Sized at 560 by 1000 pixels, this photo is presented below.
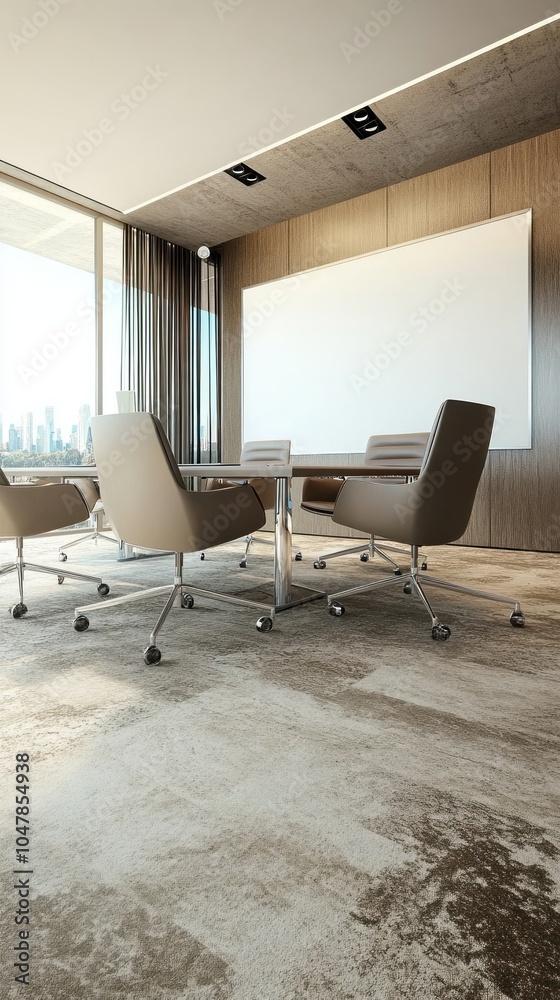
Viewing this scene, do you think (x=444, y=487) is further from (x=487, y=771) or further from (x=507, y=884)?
(x=507, y=884)

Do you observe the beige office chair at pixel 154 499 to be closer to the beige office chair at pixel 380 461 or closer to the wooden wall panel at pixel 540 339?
the beige office chair at pixel 380 461

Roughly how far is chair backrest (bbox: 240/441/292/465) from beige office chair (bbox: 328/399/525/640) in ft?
5.74

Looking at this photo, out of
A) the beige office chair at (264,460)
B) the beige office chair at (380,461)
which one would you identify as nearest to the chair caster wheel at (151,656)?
the beige office chair at (264,460)

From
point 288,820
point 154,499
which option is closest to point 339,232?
point 154,499

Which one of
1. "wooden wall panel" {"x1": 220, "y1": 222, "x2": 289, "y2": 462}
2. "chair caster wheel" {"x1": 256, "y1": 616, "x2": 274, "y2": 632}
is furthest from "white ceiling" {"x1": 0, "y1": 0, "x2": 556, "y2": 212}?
"chair caster wheel" {"x1": 256, "y1": 616, "x2": 274, "y2": 632}

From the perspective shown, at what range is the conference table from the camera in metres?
2.16

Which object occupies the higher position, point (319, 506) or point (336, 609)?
point (319, 506)

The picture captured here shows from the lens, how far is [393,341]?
5387 millimetres

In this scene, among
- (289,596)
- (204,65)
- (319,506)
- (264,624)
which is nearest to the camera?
(264,624)

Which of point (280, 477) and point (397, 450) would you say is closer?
point (280, 477)

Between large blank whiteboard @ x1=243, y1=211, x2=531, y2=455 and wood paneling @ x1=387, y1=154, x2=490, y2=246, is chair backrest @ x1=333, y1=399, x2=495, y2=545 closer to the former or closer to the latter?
large blank whiteboard @ x1=243, y1=211, x2=531, y2=455

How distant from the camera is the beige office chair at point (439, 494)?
2.25 m

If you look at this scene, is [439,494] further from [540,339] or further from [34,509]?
[540,339]

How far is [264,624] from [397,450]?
2297mm
